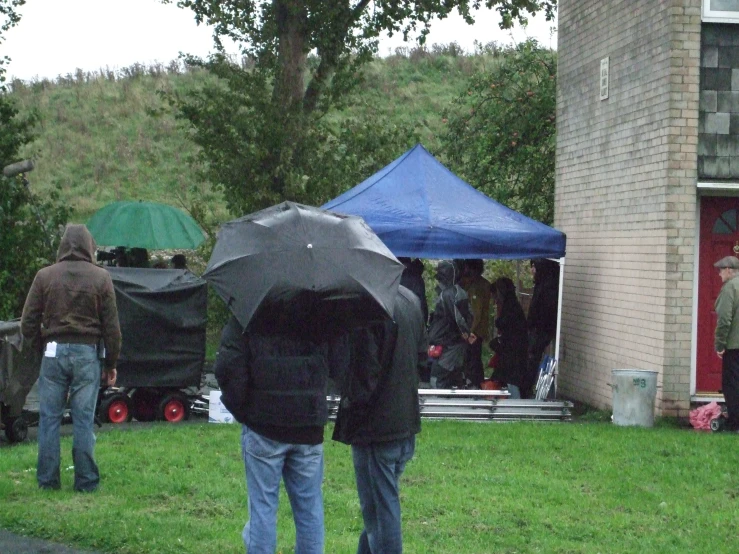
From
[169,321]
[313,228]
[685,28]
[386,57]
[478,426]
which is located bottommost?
[478,426]

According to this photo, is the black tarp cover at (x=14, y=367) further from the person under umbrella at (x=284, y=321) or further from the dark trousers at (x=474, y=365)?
the dark trousers at (x=474, y=365)

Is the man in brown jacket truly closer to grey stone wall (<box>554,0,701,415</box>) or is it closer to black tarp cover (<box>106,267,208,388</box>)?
black tarp cover (<box>106,267,208,388</box>)

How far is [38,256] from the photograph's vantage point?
57.5ft

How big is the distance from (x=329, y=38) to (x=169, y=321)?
36.2 feet

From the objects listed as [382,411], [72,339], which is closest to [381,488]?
[382,411]

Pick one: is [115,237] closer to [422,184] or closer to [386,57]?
[422,184]

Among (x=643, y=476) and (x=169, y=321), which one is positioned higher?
(x=169, y=321)

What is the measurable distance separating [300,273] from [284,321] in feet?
0.77

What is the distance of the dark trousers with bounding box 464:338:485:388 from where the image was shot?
15.1 m

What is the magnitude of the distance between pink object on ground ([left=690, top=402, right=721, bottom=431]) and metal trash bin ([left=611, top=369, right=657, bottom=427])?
0.45 metres

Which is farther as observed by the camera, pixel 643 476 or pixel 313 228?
pixel 643 476

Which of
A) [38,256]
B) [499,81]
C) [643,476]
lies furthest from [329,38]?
[643,476]

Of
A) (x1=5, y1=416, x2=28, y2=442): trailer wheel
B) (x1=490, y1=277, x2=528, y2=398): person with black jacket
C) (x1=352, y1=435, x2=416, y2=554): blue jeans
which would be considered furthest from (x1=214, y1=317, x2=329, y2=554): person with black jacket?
(x1=490, y1=277, x2=528, y2=398): person with black jacket

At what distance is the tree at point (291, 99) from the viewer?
20.4 m
